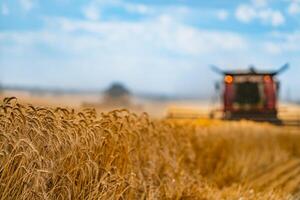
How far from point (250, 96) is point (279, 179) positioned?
1178 cm

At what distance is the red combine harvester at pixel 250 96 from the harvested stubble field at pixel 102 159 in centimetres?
1140

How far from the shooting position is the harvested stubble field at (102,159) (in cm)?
533

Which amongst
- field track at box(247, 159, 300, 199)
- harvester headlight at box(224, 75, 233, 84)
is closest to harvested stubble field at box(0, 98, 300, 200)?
field track at box(247, 159, 300, 199)

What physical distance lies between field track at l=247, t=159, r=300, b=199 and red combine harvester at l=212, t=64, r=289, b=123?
7.66 metres

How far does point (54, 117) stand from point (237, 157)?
827 cm

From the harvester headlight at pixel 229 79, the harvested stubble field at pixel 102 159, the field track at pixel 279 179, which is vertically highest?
the harvester headlight at pixel 229 79

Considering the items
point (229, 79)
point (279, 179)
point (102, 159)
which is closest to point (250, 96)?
point (229, 79)

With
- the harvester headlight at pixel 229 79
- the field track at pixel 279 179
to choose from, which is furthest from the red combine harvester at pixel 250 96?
the field track at pixel 279 179

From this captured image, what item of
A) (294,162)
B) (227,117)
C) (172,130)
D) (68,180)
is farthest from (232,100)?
(68,180)

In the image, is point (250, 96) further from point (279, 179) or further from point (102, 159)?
point (102, 159)

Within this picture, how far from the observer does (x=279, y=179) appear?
12773 millimetres

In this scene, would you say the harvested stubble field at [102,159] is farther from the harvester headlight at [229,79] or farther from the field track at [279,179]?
the harvester headlight at [229,79]

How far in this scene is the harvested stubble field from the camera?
533 centimetres

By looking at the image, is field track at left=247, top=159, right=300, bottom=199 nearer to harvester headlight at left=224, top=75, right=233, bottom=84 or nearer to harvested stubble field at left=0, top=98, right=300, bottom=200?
harvested stubble field at left=0, top=98, right=300, bottom=200
